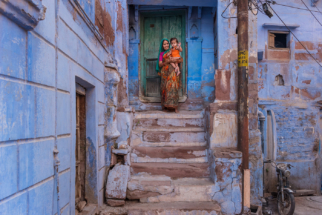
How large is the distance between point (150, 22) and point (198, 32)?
133 cm

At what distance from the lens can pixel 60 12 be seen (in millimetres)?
2111

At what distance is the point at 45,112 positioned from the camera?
1.85m

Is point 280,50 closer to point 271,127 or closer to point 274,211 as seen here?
point 271,127

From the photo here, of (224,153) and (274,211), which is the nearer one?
(224,153)

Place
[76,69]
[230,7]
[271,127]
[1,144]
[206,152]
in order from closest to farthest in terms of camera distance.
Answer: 1. [1,144]
2. [76,69]
3. [206,152]
4. [230,7]
5. [271,127]

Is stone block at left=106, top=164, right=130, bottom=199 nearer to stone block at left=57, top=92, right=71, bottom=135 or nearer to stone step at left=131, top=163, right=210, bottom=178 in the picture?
stone step at left=131, top=163, right=210, bottom=178

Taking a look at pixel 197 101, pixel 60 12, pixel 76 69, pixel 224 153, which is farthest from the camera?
pixel 197 101

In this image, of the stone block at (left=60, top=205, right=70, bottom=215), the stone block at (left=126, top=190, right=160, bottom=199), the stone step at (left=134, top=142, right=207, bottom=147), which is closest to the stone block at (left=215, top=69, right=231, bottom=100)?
the stone step at (left=134, top=142, right=207, bottom=147)

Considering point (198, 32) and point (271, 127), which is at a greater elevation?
point (198, 32)

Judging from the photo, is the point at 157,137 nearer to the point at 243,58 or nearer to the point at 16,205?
the point at 243,58

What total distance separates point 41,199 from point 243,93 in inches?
132

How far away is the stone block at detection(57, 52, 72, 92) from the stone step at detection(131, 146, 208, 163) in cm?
243

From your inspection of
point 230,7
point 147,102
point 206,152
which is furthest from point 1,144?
point 147,102

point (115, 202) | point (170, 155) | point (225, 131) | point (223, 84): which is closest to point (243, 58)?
point (223, 84)
